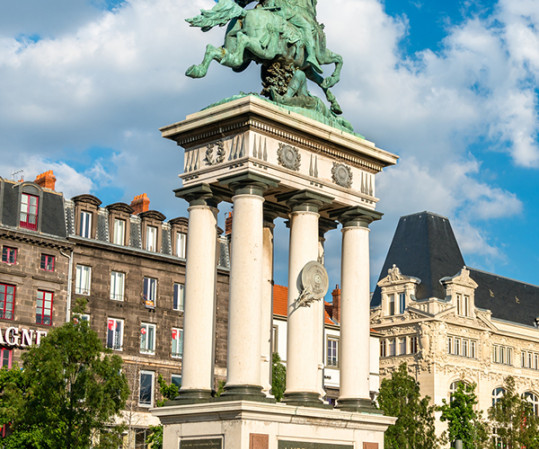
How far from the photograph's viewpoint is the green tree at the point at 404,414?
66875 mm

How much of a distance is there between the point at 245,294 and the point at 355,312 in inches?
165

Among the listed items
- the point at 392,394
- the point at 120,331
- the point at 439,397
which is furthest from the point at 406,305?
the point at 120,331

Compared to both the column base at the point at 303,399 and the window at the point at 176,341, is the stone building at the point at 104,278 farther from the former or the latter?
the column base at the point at 303,399

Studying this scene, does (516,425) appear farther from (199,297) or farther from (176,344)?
(199,297)

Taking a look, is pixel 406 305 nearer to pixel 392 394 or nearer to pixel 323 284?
pixel 392 394

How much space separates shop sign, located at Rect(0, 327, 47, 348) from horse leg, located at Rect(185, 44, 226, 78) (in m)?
34.3

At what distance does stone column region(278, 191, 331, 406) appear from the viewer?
27625mm

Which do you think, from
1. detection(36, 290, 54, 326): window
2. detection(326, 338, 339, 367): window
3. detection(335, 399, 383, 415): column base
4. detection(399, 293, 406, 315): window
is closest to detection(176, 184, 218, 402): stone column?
detection(335, 399, 383, 415): column base

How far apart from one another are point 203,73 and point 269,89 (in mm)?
2119

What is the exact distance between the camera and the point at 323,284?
93.7 ft

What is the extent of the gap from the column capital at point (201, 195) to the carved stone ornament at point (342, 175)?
333 centimetres

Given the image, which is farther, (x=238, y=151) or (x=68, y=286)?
(x=68, y=286)

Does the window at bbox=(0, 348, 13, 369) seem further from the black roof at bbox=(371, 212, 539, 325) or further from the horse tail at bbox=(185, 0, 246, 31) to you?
the black roof at bbox=(371, 212, 539, 325)

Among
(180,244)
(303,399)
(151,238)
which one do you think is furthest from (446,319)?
(303,399)
